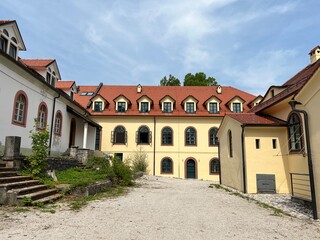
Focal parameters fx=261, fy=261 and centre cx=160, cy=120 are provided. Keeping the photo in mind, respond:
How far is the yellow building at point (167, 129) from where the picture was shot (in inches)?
1112

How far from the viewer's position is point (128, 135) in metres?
29.1

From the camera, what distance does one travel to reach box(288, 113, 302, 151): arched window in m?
13.2

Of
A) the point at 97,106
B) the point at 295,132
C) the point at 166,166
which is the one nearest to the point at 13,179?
the point at 295,132

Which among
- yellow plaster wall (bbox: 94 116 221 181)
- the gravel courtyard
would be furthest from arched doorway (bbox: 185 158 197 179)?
the gravel courtyard

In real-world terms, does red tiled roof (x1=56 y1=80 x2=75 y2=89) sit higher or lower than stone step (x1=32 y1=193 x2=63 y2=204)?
higher

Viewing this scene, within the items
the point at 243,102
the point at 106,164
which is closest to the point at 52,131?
the point at 106,164

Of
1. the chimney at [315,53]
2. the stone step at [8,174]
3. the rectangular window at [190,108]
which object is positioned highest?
the chimney at [315,53]

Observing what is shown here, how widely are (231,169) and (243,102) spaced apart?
14.9 m

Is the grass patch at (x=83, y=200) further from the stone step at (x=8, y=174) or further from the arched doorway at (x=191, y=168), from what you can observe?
the arched doorway at (x=191, y=168)

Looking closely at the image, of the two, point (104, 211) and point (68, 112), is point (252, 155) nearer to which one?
point (104, 211)

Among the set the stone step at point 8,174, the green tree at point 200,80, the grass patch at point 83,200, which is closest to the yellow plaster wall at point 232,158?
the grass patch at point 83,200

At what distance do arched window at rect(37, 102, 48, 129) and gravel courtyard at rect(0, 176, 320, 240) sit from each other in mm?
10669

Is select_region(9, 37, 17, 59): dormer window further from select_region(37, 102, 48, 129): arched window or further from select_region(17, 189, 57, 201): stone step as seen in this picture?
select_region(17, 189, 57, 201): stone step

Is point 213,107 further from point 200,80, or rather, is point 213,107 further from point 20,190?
point 20,190
